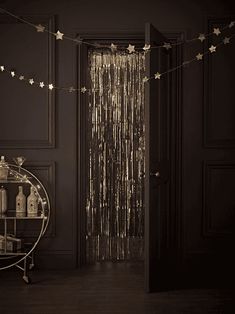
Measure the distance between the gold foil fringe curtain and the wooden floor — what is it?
189 cm

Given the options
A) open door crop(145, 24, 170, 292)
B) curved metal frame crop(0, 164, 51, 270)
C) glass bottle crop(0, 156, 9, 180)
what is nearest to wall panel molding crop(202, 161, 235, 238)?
open door crop(145, 24, 170, 292)

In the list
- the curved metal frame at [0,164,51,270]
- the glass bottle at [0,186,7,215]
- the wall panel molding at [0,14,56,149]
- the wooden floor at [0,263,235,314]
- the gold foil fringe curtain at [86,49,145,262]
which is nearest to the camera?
the wooden floor at [0,263,235,314]

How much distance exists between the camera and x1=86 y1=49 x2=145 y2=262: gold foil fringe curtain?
675 centimetres

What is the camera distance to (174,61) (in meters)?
5.13

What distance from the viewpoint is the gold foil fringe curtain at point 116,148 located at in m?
6.75

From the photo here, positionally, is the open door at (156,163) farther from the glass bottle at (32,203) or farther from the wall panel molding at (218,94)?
the glass bottle at (32,203)

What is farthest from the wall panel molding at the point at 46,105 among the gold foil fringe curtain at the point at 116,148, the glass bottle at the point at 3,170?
the gold foil fringe curtain at the point at 116,148

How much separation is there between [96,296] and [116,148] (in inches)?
115

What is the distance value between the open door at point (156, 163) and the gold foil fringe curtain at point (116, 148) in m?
1.76

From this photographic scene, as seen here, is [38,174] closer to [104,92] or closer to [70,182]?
[70,182]

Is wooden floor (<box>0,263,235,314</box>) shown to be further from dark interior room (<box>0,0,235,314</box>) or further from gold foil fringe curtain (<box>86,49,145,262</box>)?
gold foil fringe curtain (<box>86,49,145,262</box>)

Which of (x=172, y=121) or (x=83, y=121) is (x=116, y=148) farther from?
(x=172, y=121)

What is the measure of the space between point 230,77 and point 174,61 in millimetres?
537

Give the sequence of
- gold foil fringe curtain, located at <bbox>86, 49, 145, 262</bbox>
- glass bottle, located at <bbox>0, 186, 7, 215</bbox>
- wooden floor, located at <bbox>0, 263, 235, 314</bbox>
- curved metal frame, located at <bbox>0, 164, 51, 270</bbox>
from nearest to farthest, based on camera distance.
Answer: wooden floor, located at <bbox>0, 263, 235, 314</bbox>, curved metal frame, located at <bbox>0, 164, 51, 270</bbox>, glass bottle, located at <bbox>0, 186, 7, 215</bbox>, gold foil fringe curtain, located at <bbox>86, 49, 145, 262</bbox>
